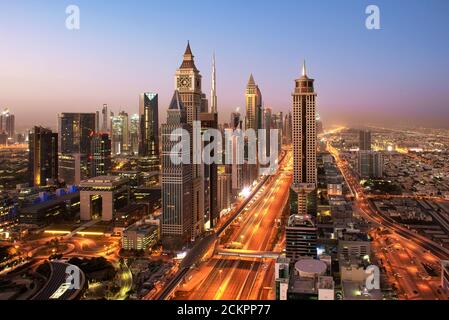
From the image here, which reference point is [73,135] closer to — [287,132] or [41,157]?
[41,157]

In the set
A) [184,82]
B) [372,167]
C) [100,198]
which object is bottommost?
[100,198]

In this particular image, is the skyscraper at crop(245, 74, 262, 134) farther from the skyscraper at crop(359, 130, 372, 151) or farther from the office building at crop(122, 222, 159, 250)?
the office building at crop(122, 222, 159, 250)

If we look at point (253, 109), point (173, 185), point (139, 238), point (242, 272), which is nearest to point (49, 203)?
point (139, 238)

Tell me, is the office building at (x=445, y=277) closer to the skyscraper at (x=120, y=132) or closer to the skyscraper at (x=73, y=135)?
the skyscraper at (x=73, y=135)

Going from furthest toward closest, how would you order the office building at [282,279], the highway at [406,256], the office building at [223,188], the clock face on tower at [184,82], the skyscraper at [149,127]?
the skyscraper at [149,127], the office building at [223,188], the clock face on tower at [184,82], the highway at [406,256], the office building at [282,279]

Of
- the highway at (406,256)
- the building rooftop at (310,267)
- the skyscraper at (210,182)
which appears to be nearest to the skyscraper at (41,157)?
the skyscraper at (210,182)

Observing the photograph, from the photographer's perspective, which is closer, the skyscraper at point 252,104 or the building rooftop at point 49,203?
the building rooftop at point 49,203

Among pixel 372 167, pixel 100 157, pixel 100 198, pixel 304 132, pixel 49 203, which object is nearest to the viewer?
pixel 304 132
